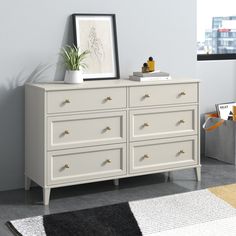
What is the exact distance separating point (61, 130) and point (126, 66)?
2.91 ft

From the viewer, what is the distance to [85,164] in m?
3.87

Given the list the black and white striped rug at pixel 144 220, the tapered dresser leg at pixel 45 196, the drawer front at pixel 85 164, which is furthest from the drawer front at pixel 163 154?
the tapered dresser leg at pixel 45 196

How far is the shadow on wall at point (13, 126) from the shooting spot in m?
3.99

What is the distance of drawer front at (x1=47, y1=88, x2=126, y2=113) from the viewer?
3.70m

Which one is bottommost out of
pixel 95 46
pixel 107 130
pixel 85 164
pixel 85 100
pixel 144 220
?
pixel 144 220

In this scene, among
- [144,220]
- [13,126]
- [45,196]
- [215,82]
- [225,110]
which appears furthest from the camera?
[215,82]

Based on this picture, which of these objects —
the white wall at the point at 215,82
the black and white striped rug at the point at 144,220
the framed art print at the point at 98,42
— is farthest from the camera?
the white wall at the point at 215,82

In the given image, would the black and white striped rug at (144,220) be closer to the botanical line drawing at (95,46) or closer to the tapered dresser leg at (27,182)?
the tapered dresser leg at (27,182)

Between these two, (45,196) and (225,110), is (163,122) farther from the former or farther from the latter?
(225,110)

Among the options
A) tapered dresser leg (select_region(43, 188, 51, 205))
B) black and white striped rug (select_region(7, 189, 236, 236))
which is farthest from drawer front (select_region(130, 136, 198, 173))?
tapered dresser leg (select_region(43, 188, 51, 205))

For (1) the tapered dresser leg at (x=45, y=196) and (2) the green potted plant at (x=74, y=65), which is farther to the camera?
(2) the green potted plant at (x=74, y=65)

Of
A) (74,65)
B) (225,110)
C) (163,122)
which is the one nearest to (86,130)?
(74,65)

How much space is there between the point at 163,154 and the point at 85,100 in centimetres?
72

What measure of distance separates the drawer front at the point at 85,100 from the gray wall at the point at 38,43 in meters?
0.43
